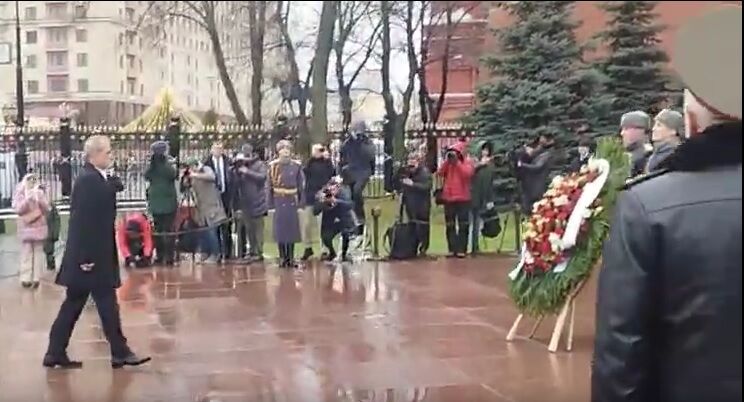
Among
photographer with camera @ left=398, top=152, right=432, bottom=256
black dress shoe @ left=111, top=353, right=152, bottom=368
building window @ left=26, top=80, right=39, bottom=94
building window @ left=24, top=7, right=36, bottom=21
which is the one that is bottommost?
black dress shoe @ left=111, top=353, right=152, bottom=368

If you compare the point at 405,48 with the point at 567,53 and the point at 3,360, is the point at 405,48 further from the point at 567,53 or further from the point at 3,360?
the point at 3,360

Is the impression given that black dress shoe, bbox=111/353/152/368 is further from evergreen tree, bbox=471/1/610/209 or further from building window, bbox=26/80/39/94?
building window, bbox=26/80/39/94

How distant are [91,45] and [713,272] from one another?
32.6 meters

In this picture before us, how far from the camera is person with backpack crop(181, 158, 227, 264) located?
16375mm

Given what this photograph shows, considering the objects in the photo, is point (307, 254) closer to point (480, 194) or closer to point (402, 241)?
point (402, 241)

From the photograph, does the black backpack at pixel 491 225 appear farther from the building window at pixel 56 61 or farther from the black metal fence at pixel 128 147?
the building window at pixel 56 61

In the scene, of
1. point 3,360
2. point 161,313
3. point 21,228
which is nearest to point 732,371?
point 3,360

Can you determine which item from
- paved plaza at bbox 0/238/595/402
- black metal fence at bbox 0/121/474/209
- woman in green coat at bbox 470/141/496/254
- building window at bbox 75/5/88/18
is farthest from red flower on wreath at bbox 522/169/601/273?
building window at bbox 75/5/88/18

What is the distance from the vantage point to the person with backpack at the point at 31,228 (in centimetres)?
1414

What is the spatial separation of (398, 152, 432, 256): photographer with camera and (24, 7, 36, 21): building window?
17.1m

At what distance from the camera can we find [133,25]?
3628cm

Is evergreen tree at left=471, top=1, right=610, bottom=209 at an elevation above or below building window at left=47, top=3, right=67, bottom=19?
below

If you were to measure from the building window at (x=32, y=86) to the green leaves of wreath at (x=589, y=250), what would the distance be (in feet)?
59.8

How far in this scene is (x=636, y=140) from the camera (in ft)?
31.0
